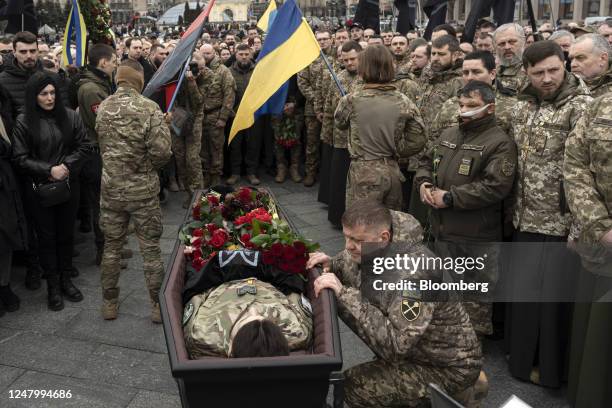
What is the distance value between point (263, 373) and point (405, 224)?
3.24 feet

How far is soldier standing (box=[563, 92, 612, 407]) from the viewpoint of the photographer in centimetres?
315

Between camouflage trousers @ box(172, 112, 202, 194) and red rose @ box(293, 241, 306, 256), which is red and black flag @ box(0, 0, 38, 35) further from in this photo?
red rose @ box(293, 241, 306, 256)

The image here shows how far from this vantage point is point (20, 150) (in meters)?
5.04

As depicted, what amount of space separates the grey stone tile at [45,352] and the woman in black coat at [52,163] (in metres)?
0.54

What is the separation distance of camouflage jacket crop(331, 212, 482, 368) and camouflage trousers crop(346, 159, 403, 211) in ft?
7.20

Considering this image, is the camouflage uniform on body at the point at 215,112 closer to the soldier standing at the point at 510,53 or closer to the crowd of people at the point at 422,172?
the crowd of people at the point at 422,172

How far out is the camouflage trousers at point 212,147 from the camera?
27.7 feet

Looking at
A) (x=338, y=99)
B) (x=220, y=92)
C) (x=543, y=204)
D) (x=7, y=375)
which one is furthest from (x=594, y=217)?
(x=220, y=92)

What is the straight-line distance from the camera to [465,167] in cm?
420

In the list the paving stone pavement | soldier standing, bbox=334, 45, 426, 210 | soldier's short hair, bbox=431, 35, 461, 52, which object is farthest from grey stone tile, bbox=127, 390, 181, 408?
soldier's short hair, bbox=431, 35, 461, 52

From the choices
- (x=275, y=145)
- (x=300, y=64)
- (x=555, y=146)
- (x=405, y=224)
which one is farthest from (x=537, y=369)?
(x=275, y=145)

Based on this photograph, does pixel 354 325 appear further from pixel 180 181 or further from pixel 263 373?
pixel 180 181

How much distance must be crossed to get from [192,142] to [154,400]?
4.49 m

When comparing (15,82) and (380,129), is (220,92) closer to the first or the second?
(15,82)
